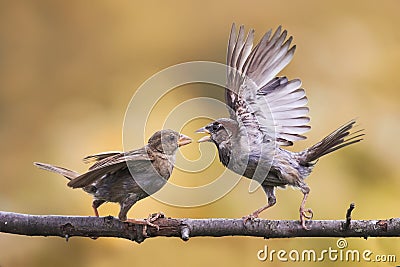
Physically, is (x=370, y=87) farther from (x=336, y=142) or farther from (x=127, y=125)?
(x=127, y=125)

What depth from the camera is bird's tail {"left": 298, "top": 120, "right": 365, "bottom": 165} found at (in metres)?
1.53

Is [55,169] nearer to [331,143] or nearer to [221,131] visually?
[221,131]

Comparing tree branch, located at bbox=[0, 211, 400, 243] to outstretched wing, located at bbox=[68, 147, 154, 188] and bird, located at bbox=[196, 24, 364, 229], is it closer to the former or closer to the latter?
outstretched wing, located at bbox=[68, 147, 154, 188]

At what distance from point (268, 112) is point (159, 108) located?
572 mm

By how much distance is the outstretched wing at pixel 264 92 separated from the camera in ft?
5.02

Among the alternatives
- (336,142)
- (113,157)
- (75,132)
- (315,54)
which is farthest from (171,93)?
(113,157)

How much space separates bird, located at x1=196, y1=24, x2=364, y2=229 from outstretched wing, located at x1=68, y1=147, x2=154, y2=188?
21 centimetres

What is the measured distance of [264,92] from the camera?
1.57m

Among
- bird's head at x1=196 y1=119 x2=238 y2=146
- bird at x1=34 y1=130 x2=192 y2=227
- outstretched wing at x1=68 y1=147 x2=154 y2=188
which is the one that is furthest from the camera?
bird's head at x1=196 y1=119 x2=238 y2=146

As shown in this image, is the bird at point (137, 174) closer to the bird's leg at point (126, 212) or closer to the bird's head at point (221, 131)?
the bird's leg at point (126, 212)

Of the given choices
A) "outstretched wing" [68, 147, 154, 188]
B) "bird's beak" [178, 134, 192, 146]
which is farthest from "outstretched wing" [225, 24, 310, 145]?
"outstretched wing" [68, 147, 154, 188]

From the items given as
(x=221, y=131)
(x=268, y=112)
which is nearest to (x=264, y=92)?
(x=268, y=112)

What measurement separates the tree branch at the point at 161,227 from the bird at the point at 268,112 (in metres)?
0.21

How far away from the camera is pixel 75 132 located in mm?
2109
